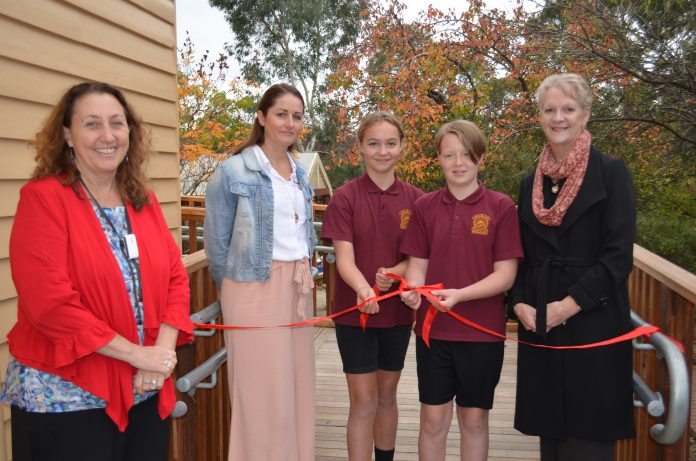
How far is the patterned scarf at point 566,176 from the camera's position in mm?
2203

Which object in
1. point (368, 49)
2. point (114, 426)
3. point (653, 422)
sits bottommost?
point (653, 422)

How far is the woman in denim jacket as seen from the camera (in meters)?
2.60

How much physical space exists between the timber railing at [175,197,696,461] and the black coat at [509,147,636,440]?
114 mm

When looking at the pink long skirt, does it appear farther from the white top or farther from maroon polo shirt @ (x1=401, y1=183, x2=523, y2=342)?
maroon polo shirt @ (x1=401, y1=183, x2=523, y2=342)

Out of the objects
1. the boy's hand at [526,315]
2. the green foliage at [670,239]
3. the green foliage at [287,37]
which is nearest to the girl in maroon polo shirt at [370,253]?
the boy's hand at [526,315]

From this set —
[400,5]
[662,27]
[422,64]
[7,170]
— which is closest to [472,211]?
[7,170]

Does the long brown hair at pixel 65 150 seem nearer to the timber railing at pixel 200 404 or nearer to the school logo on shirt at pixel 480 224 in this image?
the timber railing at pixel 200 404

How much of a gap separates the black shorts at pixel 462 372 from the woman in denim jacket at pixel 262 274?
57cm

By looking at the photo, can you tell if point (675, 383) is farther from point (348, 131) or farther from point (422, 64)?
point (348, 131)

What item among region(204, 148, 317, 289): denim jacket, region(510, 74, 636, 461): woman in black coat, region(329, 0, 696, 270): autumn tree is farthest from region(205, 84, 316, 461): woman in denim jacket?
region(329, 0, 696, 270): autumn tree

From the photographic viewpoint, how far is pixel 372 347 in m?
Result: 2.76

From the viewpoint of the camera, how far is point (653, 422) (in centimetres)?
277

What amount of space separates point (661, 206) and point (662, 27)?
2.42 m

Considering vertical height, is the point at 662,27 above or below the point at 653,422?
above
